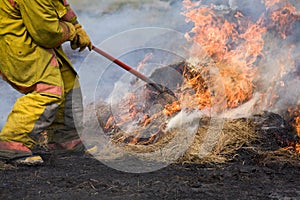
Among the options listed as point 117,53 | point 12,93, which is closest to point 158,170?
point 117,53

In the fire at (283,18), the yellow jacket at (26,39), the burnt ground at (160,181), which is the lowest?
the burnt ground at (160,181)

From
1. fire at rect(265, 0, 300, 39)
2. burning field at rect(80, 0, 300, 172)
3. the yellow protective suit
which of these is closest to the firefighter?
the yellow protective suit

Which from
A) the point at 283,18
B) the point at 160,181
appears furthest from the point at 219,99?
the point at 160,181

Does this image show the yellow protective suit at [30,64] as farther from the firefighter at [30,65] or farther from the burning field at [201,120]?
the burning field at [201,120]

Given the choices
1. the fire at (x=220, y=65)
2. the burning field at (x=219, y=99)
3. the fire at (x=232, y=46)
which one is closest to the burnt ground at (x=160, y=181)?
the burning field at (x=219, y=99)

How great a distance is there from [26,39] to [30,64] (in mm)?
210

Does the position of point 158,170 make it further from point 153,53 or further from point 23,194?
point 153,53

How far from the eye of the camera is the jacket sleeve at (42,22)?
13.7 ft

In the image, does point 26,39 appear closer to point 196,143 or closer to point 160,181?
point 160,181

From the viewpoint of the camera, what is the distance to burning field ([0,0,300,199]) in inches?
144

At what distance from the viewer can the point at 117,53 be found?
6.84m

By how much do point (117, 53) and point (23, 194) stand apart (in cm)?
368

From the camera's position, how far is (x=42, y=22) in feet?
13.9

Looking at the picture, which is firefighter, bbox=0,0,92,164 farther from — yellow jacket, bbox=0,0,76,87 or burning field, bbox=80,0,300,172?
burning field, bbox=80,0,300,172
